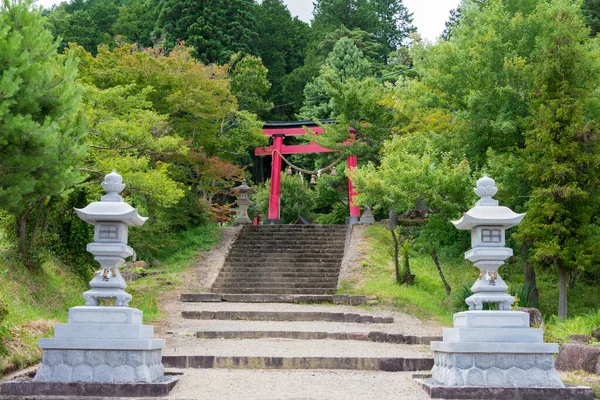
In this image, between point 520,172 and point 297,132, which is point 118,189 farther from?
point 297,132

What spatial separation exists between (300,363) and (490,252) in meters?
2.82

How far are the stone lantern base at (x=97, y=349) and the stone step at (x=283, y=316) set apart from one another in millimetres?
5652

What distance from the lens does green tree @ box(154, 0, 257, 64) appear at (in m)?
29.1

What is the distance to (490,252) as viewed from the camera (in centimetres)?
655

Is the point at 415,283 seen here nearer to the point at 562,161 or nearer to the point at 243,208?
the point at 562,161

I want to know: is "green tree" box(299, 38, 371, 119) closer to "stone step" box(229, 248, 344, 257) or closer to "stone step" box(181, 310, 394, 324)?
"stone step" box(229, 248, 344, 257)

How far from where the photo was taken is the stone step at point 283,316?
11844 mm

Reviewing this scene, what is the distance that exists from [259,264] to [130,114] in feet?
17.6

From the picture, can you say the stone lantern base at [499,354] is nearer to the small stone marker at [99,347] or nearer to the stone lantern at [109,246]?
the small stone marker at [99,347]

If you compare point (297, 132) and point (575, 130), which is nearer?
point (575, 130)

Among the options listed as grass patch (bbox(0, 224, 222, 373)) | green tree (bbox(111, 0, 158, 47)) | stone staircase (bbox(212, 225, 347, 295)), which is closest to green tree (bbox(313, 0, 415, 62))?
green tree (bbox(111, 0, 158, 47))

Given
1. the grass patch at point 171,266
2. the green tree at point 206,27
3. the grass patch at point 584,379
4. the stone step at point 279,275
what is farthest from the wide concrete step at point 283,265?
the green tree at point 206,27

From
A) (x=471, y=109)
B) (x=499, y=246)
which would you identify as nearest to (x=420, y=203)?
Result: (x=471, y=109)

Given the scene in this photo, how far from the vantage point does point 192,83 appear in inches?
712
